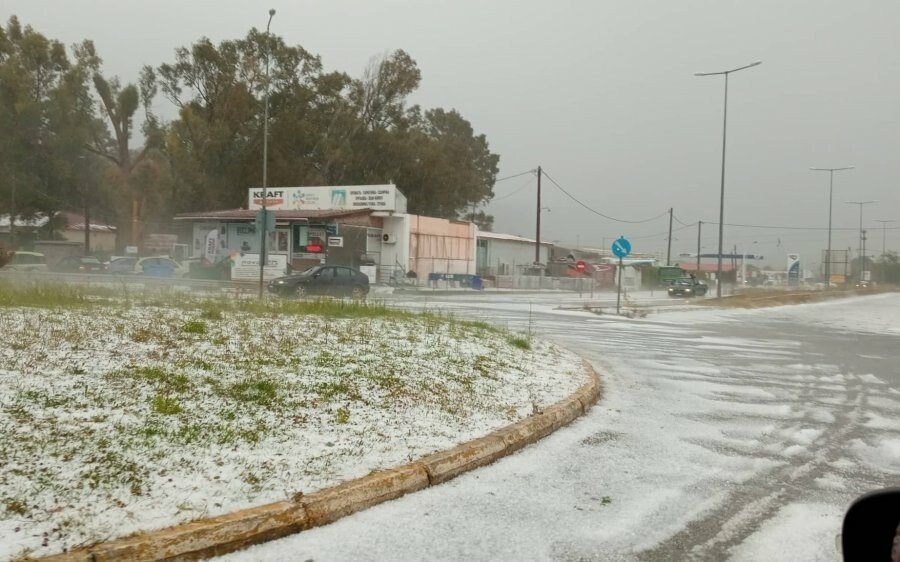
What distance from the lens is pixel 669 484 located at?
5570 millimetres

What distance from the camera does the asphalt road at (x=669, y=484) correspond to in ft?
13.9

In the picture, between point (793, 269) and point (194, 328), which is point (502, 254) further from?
point (194, 328)

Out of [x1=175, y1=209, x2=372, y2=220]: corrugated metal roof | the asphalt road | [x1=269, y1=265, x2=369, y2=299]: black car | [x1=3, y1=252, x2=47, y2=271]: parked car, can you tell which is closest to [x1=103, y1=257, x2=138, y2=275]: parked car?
[x1=3, y1=252, x2=47, y2=271]: parked car

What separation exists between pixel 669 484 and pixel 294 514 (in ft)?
9.55

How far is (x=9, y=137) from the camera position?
161 feet

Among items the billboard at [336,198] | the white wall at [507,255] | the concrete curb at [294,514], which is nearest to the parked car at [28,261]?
the billboard at [336,198]

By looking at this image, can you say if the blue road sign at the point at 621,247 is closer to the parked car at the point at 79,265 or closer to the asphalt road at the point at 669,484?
the asphalt road at the point at 669,484

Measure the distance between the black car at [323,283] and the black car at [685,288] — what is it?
84.9ft

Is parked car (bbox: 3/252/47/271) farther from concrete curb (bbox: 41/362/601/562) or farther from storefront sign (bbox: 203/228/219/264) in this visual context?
concrete curb (bbox: 41/362/601/562)

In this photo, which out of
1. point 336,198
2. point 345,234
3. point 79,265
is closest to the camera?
point 79,265

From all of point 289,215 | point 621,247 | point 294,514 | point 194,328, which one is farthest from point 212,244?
point 294,514

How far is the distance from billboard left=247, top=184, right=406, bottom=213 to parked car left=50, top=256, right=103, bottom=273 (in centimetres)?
1296

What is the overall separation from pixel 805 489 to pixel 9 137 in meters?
55.4

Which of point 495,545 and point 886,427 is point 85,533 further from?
point 886,427
